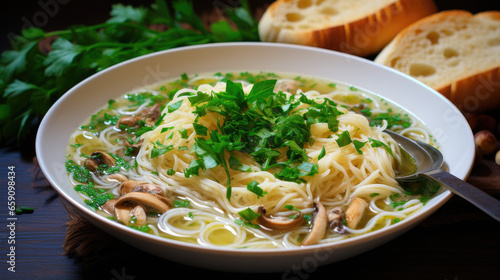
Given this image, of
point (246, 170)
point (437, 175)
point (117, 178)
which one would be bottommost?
point (117, 178)

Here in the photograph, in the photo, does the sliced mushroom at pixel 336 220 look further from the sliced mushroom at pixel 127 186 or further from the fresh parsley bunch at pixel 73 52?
the fresh parsley bunch at pixel 73 52

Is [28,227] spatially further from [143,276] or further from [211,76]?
[211,76]

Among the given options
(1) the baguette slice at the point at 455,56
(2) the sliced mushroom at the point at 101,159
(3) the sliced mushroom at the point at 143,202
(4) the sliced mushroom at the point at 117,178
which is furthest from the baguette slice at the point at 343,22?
(3) the sliced mushroom at the point at 143,202

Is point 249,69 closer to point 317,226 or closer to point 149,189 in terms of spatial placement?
point 149,189

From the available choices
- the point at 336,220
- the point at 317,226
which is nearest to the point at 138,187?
the point at 317,226

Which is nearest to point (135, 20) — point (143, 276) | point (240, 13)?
point (240, 13)

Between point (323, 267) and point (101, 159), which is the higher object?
point (101, 159)
